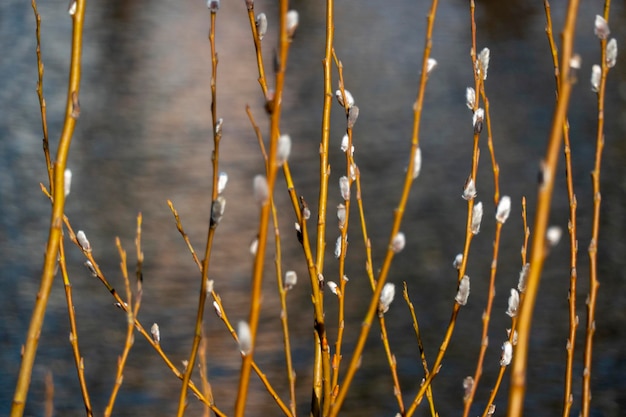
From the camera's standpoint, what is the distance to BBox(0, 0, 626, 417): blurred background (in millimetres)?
3428

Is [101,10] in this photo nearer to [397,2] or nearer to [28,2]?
[28,2]

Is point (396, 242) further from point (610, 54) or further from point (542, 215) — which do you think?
point (610, 54)

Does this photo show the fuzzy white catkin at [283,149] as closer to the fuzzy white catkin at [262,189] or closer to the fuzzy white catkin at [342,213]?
the fuzzy white catkin at [262,189]

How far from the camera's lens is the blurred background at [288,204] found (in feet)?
11.2

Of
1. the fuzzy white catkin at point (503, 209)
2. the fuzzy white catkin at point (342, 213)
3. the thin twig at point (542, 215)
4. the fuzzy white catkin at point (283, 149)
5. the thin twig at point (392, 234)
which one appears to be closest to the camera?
the thin twig at point (542, 215)

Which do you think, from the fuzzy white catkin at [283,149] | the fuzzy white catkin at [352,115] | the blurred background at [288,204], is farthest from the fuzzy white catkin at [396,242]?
the blurred background at [288,204]

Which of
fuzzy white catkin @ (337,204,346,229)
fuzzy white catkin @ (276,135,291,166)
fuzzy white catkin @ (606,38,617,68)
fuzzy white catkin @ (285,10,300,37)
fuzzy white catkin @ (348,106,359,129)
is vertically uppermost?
fuzzy white catkin @ (285,10,300,37)

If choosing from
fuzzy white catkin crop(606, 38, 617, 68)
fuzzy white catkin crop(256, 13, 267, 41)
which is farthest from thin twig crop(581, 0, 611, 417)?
fuzzy white catkin crop(256, 13, 267, 41)

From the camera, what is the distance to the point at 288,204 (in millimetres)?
5520

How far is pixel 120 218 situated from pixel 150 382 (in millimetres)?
1891

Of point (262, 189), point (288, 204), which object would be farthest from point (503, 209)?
point (288, 204)

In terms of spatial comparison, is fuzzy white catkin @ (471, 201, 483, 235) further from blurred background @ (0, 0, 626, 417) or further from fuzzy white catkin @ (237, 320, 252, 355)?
blurred background @ (0, 0, 626, 417)

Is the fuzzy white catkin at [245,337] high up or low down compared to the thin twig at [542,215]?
down

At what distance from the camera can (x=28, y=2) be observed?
453 inches
